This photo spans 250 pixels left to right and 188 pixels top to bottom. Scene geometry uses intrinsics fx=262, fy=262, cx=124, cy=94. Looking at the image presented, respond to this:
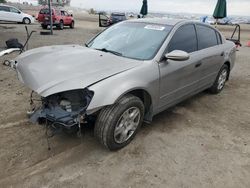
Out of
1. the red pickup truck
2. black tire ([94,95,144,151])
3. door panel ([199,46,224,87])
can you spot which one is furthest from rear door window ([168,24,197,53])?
the red pickup truck

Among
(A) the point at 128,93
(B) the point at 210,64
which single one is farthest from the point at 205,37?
(A) the point at 128,93

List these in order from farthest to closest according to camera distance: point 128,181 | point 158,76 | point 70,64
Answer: point 158,76 < point 70,64 < point 128,181

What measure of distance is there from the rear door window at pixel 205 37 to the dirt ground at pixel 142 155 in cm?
127

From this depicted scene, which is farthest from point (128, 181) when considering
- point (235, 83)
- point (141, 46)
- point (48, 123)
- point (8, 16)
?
point (8, 16)

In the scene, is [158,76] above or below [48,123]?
above

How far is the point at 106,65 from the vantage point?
3.33 m

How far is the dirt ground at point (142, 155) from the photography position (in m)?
2.92

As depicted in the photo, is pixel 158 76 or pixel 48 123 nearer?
pixel 48 123

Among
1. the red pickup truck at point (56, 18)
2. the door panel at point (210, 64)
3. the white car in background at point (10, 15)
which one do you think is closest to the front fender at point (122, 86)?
the door panel at point (210, 64)

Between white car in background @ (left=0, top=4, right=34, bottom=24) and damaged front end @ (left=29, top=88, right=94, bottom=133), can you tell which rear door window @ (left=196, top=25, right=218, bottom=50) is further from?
white car in background @ (left=0, top=4, right=34, bottom=24)

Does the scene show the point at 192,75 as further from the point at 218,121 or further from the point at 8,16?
the point at 8,16

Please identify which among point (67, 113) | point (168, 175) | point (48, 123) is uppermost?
point (67, 113)

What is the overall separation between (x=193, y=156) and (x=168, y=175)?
0.57 m

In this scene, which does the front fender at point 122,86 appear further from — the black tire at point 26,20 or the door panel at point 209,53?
the black tire at point 26,20
